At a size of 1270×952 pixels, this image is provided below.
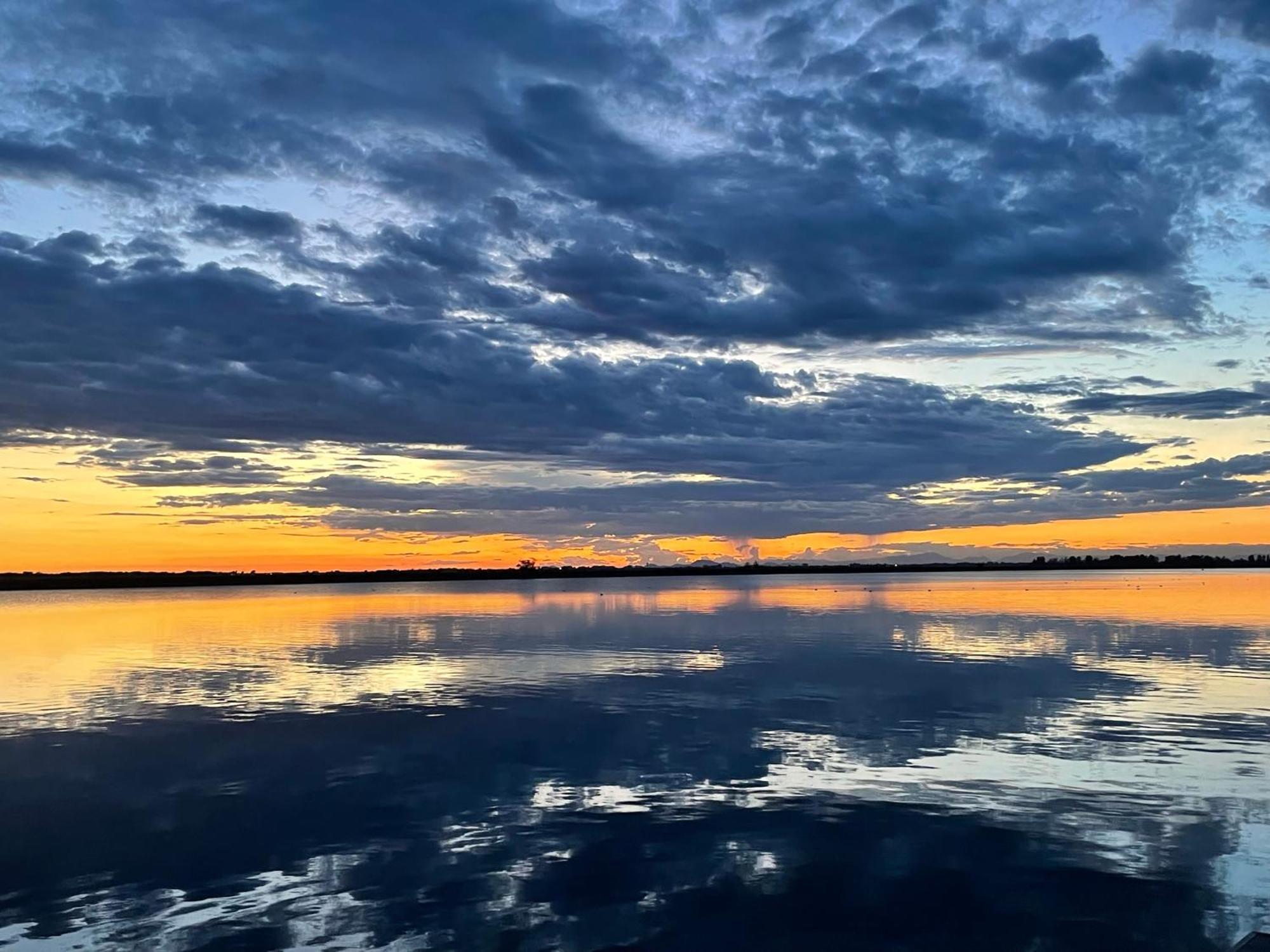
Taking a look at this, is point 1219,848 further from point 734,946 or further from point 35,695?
point 35,695

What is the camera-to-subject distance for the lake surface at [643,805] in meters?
14.3

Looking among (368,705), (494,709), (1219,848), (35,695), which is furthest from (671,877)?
(35,695)

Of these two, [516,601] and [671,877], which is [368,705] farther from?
[516,601]

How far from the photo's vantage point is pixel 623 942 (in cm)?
1338

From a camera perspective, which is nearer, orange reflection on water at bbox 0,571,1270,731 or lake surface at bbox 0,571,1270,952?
lake surface at bbox 0,571,1270,952

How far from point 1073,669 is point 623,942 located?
1408 inches

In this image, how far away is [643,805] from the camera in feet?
68.2

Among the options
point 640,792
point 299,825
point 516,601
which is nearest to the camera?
point 299,825

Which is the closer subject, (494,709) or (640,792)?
(640,792)

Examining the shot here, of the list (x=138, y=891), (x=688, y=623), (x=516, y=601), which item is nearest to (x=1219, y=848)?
(x=138, y=891)

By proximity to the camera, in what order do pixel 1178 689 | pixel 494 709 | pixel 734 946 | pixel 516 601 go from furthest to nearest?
pixel 516 601, pixel 1178 689, pixel 494 709, pixel 734 946

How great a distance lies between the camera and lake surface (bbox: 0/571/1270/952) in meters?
14.3

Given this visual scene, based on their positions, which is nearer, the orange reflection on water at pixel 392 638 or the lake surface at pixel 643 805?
the lake surface at pixel 643 805

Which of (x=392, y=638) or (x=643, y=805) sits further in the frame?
(x=392, y=638)
